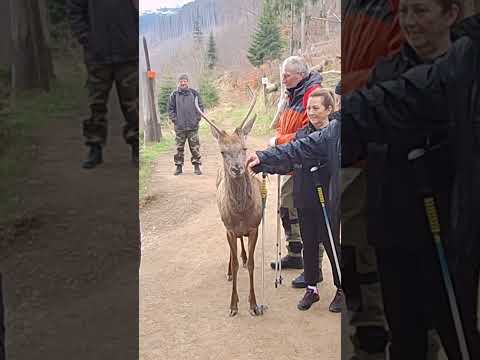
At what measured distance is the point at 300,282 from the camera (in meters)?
3.40

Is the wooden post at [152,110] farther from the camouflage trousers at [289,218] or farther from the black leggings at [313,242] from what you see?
the black leggings at [313,242]

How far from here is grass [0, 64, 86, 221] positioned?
8.45 ft

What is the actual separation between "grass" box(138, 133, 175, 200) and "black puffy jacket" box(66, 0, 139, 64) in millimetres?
636

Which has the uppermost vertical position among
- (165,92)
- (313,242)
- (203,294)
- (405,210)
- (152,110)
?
(165,92)

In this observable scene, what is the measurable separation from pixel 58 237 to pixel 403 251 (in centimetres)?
171

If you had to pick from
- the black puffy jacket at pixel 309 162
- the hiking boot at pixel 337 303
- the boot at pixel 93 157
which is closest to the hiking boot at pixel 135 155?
the boot at pixel 93 157

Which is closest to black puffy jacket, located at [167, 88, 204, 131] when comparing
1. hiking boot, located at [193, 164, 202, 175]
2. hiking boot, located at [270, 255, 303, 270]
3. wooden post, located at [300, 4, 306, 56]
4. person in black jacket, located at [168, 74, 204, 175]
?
person in black jacket, located at [168, 74, 204, 175]

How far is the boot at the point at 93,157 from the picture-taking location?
2648mm

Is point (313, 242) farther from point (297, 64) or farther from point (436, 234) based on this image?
point (297, 64)

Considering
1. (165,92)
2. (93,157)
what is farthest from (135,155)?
(165,92)

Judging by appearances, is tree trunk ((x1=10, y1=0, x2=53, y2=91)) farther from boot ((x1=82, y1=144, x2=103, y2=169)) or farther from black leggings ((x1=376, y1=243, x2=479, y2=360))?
Result: black leggings ((x1=376, y1=243, x2=479, y2=360))

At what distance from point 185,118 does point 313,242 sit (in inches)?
44.8

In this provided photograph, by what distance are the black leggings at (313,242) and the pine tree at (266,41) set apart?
1.02m

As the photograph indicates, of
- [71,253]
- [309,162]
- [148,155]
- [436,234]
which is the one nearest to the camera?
[436,234]
